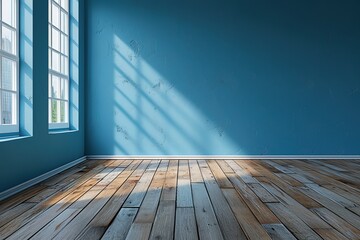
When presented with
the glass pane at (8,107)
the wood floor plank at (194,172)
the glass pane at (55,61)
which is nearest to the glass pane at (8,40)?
the glass pane at (8,107)

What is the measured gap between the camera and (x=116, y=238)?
4.53 ft

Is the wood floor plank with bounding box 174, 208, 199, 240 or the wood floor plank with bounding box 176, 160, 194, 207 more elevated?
the wood floor plank with bounding box 176, 160, 194, 207

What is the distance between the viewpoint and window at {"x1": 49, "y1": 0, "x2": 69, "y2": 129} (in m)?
3.14

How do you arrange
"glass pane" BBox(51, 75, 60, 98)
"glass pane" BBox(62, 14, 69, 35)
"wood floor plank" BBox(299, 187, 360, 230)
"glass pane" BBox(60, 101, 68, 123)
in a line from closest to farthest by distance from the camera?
"wood floor plank" BBox(299, 187, 360, 230)
"glass pane" BBox(51, 75, 60, 98)
"glass pane" BBox(60, 101, 68, 123)
"glass pane" BBox(62, 14, 69, 35)

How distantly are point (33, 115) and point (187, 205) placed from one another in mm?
1461

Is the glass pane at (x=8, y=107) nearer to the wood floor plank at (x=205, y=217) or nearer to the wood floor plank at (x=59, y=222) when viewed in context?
the wood floor plank at (x=59, y=222)

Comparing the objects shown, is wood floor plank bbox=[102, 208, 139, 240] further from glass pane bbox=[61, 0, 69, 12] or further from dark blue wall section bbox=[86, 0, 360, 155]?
glass pane bbox=[61, 0, 69, 12]

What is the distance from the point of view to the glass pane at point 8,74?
7.53 feet

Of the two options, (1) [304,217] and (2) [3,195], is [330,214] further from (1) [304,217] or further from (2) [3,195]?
(2) [3,195]

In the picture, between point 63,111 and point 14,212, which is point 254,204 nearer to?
point 14,212

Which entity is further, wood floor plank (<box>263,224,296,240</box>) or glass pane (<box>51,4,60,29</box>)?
glass pane (<box>51,4,60,29</box>)

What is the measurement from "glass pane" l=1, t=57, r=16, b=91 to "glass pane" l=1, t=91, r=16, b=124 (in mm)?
56

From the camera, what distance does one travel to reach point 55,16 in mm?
3246

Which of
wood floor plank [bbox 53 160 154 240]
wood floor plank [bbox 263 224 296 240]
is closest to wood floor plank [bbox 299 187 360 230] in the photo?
wood floor plank [bbox 263 224 296 240]
